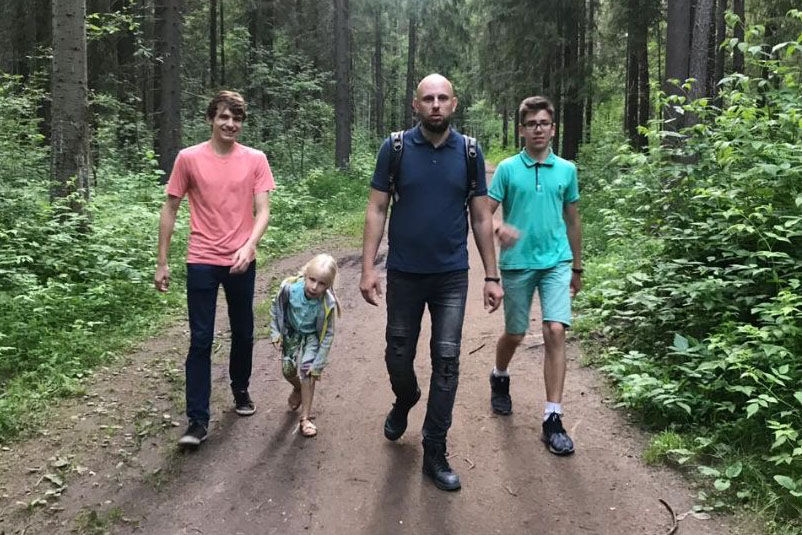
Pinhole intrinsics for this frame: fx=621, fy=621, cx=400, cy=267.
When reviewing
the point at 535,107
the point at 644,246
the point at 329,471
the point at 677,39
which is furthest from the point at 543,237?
the point at 677,39

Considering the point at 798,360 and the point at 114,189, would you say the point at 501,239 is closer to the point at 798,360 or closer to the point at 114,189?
the point at 798,360

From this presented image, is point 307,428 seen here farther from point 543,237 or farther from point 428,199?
point 543,237

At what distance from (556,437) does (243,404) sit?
2336 millimetres

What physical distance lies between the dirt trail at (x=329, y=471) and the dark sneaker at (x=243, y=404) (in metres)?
0.09

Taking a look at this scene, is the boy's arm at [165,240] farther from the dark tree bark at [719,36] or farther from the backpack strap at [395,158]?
the dark tree bark at [719,36]

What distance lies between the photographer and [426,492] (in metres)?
3.66

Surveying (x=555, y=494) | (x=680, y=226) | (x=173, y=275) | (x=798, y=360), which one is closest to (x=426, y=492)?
(x=555, y=494)

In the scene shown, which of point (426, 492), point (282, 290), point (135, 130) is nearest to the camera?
point (426, 492)

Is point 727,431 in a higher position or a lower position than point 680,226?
lower

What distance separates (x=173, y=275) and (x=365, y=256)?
5329 millimetres

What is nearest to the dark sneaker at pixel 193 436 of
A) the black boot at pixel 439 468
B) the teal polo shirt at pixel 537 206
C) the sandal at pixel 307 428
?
the sandal at pixel 307 428

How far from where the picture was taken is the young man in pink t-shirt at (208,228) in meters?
4.20

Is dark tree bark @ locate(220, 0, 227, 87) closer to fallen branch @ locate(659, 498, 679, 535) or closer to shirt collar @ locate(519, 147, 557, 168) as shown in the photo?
shirt collar @ locate(519, 147, 557, 168)

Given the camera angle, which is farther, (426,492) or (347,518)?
(426,492)
